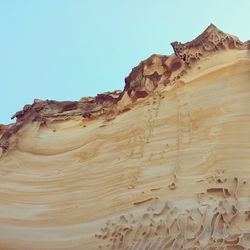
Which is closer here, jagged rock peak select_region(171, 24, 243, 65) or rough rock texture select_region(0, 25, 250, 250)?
rough rock texture select_region(0, 25, 250, 250)

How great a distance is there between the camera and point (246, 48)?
4496 millimetres

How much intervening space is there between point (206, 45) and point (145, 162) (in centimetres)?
109

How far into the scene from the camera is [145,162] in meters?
4.17

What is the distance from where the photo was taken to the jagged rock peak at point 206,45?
4.59m

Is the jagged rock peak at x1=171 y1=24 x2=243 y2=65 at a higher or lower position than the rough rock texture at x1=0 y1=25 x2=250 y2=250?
higher

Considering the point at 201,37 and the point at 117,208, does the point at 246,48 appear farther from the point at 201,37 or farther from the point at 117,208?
the point at 117,208

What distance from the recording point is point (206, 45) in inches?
183

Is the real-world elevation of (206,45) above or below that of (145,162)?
above

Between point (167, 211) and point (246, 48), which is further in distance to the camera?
point (246, 48)

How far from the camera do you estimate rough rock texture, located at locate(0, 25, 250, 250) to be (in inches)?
144

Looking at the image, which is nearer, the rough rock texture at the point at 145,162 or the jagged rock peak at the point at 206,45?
the rough rock texture at the point at 145,162

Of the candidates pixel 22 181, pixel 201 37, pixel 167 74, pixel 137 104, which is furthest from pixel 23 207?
pixel 201 37

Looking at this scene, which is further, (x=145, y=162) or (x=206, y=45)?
(x=206, y=45)

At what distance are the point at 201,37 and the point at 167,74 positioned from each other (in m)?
0.39
